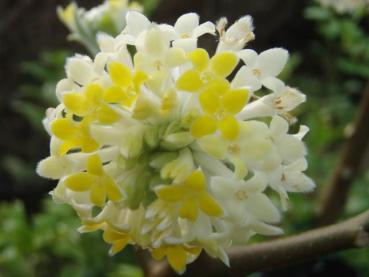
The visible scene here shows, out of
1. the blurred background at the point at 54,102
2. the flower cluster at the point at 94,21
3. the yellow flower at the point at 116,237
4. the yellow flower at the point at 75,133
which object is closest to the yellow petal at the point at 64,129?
the yellow flower at the point at 75,133

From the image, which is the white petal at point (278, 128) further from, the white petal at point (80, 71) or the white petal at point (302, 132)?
the white petal at point (80, 71)

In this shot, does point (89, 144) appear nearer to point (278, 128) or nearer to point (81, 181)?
point (81, 181)

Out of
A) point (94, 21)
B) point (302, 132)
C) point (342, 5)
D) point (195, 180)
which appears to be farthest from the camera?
point (342, 5)

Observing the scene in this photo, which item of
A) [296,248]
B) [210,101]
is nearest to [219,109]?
[210,101]

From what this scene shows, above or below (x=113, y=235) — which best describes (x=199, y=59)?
above

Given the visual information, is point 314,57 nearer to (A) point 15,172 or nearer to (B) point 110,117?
(A) point 15,172

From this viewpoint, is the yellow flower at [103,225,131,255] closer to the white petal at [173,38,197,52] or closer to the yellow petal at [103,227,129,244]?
the yellow petal at [103,227,129,244]

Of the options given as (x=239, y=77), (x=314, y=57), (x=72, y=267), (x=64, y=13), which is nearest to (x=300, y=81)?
(x=314, y=57)
